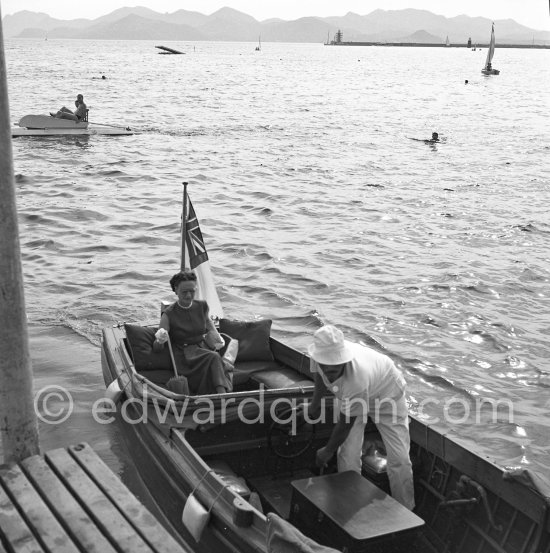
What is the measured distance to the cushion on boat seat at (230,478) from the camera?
7812mm

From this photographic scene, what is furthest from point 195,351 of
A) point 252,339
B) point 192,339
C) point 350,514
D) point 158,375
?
point 350,514

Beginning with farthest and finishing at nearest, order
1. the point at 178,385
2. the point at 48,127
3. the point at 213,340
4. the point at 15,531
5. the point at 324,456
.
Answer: the point at 48,127
the point at 213,340
the point at 178,385
the point at 324,456
the point at 15,531

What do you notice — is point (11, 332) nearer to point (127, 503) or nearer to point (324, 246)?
point (127, 503)

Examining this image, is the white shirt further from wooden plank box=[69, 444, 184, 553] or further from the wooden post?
the wooden post

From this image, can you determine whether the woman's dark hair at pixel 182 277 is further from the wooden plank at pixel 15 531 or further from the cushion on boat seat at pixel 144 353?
the wooden plank at pixel 15 531

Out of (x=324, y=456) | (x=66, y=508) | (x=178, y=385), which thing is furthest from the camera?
(x=178, y=385)

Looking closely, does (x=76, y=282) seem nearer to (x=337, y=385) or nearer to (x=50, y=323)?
(x=50, y=323)

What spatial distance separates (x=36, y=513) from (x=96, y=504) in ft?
1.43

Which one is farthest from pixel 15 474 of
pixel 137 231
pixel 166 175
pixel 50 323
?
pixel 166 175

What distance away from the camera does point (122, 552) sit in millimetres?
5543

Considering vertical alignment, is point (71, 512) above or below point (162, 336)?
above

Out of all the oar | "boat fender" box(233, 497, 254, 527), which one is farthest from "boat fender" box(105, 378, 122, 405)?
"boat fender" box(233, 497, 254, 527)

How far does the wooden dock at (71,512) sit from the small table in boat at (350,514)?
151 cm

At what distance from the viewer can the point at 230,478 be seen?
8234 millimetres
